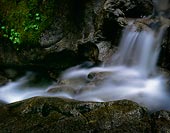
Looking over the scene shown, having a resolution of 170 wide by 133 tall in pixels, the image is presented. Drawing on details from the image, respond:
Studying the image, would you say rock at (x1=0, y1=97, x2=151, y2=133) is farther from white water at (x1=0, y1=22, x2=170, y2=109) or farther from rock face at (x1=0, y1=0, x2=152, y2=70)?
rock face at (x1=0, y1=0, x2=152, y2=70)

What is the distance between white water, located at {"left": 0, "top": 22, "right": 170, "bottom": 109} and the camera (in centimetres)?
609

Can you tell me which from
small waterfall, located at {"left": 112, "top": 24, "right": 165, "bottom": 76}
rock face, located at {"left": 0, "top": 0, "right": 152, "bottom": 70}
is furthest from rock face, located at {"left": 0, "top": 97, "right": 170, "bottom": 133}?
rock face, located at {"left": 0, "top": 0, "right": 152, "bottom": 70}

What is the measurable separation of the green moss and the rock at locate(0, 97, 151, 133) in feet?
10.2

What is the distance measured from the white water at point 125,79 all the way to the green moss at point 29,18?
0.98m

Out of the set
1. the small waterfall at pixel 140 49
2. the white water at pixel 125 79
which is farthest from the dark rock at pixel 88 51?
the small waterfall at pixel 140 49

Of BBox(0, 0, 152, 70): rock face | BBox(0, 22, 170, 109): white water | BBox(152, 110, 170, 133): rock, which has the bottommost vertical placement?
BBox(152, 110, 170, 133): rock

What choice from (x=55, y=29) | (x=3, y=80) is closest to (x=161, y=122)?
→ (x=55, y=29)

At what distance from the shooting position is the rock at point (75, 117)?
398cm

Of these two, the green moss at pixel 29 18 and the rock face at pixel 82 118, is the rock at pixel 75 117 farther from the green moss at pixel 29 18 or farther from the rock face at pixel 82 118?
the green moss at pixel 29 18

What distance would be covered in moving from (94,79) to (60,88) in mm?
765

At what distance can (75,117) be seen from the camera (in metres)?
4.12

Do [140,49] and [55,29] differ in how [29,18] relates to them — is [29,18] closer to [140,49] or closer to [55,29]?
[55,29]

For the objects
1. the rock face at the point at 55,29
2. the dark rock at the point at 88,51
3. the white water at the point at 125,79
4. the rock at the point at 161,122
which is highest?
the rock face at the point at 55,29

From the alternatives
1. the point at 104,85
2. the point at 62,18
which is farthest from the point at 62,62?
the point at 104,85
